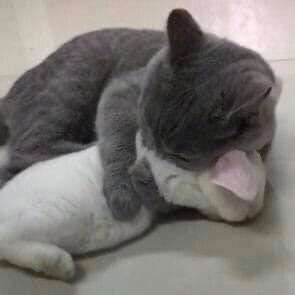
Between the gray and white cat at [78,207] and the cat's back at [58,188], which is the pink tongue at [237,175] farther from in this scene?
the cat's back at [58,188]

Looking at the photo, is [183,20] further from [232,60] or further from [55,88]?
[55,88]

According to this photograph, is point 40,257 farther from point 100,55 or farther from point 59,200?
point 100,55

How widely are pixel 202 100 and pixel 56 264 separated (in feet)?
1.14

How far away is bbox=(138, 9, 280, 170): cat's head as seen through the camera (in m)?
0.97

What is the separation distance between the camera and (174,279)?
1037 millimetres

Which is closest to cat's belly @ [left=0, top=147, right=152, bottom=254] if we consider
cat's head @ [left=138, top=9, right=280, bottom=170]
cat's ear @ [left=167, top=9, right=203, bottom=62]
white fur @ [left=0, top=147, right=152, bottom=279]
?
white fur @ [left=0, top=147, right=152, bottom=279]

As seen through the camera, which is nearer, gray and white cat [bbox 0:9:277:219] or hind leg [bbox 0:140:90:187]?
gray and white cat [bbox 0:9:277:219]

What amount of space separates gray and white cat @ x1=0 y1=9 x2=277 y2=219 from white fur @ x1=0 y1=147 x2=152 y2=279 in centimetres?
3

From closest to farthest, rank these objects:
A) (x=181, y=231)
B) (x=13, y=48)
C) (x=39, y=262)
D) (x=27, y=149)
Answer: (x=39, y=262) → (x=181, y=231) → (x=27, y=149) → (x=13, y=48)

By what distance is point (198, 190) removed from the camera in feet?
3.44

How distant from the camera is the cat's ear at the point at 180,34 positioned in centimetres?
102

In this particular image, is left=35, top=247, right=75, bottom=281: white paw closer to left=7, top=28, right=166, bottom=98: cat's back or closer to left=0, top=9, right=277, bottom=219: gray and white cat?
left=0, top=9, right=277, bottom=219: gray and white cat

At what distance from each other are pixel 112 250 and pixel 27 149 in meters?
0.28

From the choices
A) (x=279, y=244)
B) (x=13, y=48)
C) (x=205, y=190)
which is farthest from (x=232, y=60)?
(x=13, y=48)
